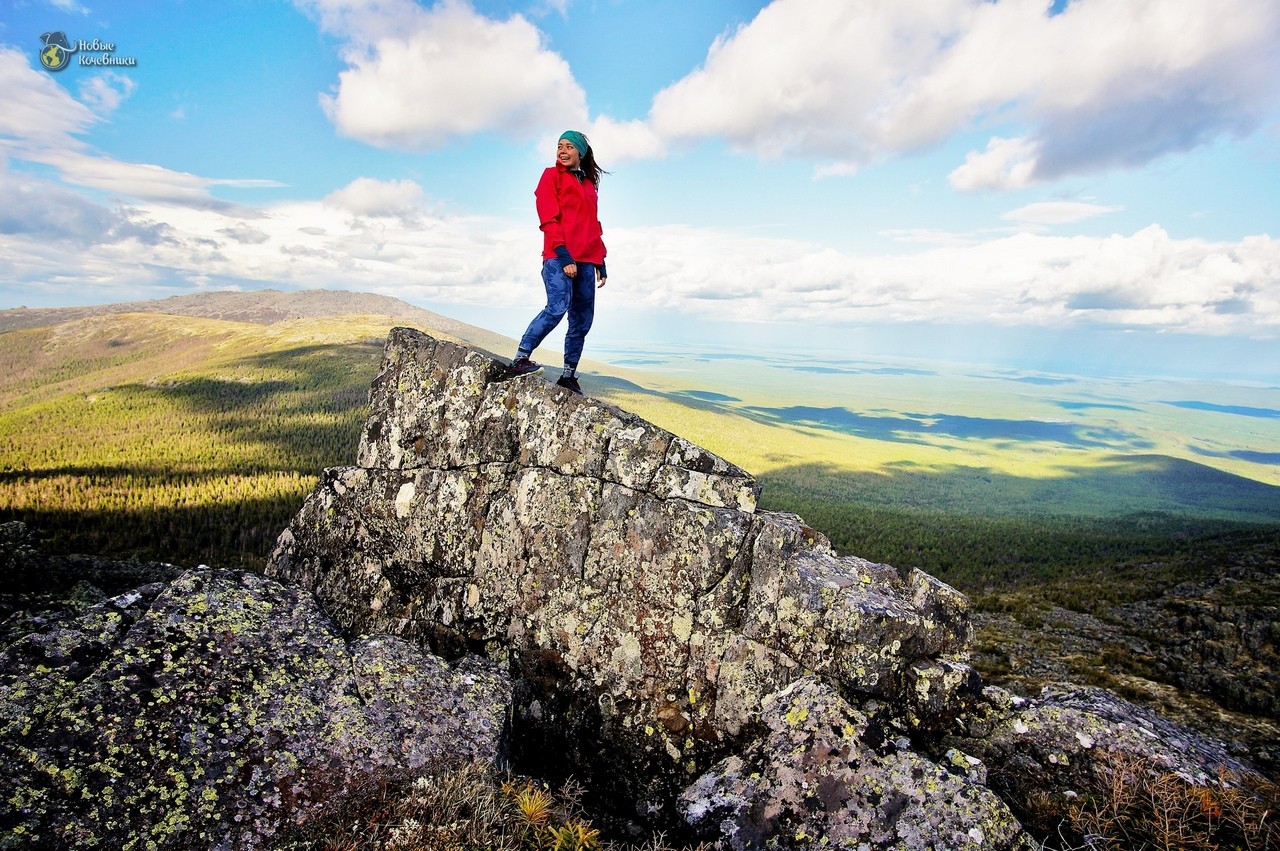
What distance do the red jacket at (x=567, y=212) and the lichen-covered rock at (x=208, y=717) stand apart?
8.48 meters

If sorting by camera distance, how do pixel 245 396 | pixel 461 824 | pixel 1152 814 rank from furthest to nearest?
1. pixel 245 396
2. pixel 1152 814
3. pixel 461 824

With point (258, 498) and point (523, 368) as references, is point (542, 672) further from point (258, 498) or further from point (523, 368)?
point (258, 498)

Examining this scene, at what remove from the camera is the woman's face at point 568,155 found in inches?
452

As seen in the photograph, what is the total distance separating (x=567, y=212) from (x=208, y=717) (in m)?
10.4

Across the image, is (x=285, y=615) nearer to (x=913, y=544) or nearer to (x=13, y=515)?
(x=913, y=544)

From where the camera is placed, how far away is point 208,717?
6.98 meters

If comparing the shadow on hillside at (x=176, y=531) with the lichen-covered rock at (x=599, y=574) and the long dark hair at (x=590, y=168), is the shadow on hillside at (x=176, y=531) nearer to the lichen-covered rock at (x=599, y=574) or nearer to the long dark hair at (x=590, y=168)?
the lichen-covered rock at (x=599, y=574)

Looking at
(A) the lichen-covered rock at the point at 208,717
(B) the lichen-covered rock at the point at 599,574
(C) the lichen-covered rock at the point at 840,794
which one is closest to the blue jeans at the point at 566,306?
(B) the lichen-covered rock at the point at 599,574

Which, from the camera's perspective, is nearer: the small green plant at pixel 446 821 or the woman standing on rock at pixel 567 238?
the small green plant at pixel 446 821

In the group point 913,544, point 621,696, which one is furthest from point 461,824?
point 913,544

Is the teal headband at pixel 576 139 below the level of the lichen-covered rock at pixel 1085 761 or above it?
above

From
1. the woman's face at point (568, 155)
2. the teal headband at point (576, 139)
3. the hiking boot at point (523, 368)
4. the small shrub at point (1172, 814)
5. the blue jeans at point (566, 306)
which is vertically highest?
the teal headband at point (576, 139)

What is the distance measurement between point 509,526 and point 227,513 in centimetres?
8624

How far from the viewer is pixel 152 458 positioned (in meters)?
114
